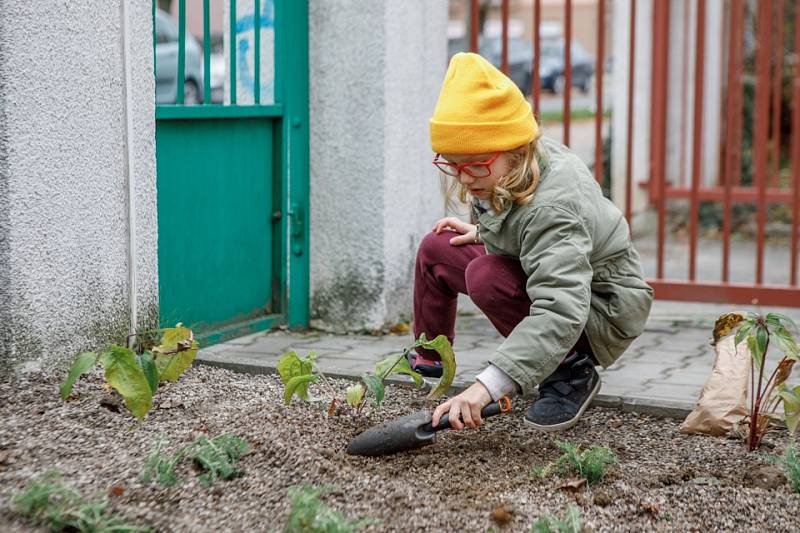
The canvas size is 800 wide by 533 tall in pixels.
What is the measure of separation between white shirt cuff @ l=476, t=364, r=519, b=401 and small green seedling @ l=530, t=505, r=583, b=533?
43cm

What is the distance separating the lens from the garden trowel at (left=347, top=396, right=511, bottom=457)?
3.07 m

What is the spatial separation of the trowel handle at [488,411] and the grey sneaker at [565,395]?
36 centimetres

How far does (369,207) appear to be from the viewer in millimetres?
5055

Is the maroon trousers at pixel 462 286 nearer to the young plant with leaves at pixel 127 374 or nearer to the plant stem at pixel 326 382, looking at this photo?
the plant stem at pixel 326 382

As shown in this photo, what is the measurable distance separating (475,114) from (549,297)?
21.5 inches

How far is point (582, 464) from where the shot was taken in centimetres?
298

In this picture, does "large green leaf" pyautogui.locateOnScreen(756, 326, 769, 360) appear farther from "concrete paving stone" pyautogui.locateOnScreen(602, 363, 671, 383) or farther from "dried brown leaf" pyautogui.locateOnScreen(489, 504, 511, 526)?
"concrete paving stone" pyautogui.locateOnScreen(602, 363, 671, 383)

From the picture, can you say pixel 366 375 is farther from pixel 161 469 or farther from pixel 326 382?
pixel 161 469

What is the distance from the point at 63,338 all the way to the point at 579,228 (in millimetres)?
1607

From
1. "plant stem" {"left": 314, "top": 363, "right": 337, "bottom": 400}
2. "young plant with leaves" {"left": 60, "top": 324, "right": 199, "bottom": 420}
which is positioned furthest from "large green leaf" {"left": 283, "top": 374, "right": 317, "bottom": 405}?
"young plant with leaves" {"left": 60, "top": 324, "right": 199, "bottom": 420}

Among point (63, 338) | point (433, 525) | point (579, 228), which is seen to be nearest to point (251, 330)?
point (63, 338)

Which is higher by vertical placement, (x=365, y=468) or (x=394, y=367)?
(x=394, y=367)

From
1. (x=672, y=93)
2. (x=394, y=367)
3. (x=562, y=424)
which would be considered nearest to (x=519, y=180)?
(x=394, y=367)

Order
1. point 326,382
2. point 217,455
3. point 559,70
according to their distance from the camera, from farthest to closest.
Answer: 1. point 559,70
2. point 326,382
3. point 217,455
